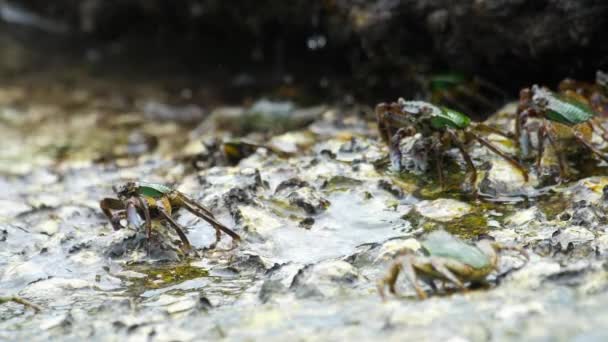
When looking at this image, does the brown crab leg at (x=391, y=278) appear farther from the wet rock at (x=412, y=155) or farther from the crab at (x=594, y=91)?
the crab at (x=594, y=91)

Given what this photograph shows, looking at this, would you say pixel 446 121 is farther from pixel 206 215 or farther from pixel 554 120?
pixel 206 215

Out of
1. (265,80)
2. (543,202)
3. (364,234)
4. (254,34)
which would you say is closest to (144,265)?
(364,234)

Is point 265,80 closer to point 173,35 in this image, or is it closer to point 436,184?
point 173,35

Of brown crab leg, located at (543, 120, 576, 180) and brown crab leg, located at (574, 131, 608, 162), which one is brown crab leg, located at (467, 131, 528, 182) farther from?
brown crab leg, located at (574, 131, 608, 162)

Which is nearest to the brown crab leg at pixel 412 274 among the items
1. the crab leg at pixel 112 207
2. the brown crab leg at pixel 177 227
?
the brown crab leg at pixel 177 227

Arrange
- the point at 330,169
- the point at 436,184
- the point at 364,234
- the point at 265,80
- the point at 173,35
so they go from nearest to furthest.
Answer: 1. the point at 364,234
2. the point at 436,184
3. the point at 330,169
4. the point at 265,80
5. the point at 173,35

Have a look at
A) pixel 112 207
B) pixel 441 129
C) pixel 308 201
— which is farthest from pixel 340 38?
pixel 112 207
